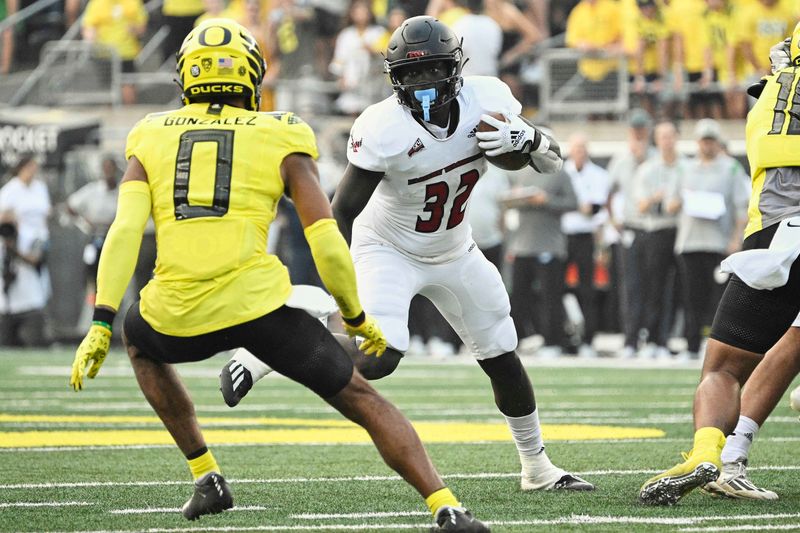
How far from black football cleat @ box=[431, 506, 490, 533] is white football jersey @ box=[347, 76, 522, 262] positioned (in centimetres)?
160

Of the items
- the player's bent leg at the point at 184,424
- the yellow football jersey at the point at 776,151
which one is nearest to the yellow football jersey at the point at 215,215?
the player's bent leg at the point at 184,424

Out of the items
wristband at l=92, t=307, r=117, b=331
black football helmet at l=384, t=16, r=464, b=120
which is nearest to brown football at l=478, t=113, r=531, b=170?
black football helmet at l=384, t=16, r=464, b=120

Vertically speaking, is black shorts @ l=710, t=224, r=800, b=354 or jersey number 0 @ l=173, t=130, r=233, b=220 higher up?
jersey number 0 @ l=173, t=130, r=233, b=220

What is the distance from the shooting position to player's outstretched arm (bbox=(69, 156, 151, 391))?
14.5ft

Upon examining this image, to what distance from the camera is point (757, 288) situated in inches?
203

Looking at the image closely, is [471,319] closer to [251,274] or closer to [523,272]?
[251,274]

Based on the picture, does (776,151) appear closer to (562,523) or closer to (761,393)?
(761,393)

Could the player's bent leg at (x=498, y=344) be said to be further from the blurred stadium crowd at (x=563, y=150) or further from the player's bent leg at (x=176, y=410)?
the blurred stadium crowd at (x=563, y=150)

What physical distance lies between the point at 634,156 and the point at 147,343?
29.6ft

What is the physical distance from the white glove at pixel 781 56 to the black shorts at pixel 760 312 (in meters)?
0.67

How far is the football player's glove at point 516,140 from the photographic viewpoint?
540cm

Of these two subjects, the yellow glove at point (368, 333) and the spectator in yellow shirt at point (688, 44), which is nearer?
the yellow glove at point (368, 333)

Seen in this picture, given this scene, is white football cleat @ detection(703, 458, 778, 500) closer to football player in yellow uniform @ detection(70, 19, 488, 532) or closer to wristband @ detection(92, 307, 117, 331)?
football player in yellow uniform @ detection(70, 19, 488, 532)

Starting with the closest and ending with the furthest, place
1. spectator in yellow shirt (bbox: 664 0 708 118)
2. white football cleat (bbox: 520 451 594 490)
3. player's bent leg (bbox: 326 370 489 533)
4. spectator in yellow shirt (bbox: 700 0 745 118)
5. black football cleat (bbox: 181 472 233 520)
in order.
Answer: player's bent leg (bbox: 326 370 489 533)
black football cleat (bbox: 181 472 233 520)
white football cleat (bbox: 520 451 594 490)
spectator in yellow shirt (bbox: 700 0 745 118)
spectator in yellow shirt (bbox: 664 0 708 118)
